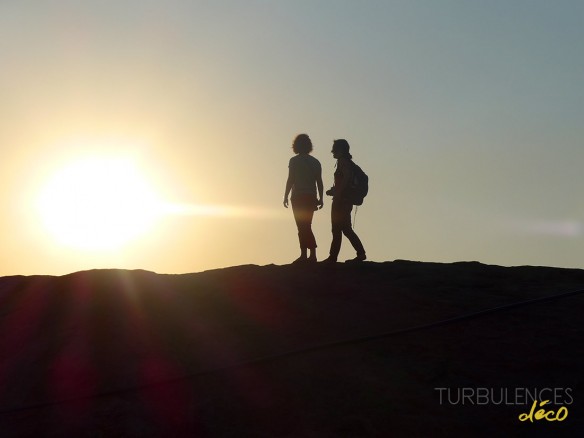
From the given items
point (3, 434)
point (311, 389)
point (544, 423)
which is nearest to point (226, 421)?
point (311, 389)

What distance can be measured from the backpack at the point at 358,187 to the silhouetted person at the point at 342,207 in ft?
0.24

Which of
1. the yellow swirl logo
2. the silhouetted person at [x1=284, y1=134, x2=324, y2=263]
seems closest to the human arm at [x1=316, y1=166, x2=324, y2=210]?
the silhouetted person at [x1=284, y1=134, x2=324, y2=263]

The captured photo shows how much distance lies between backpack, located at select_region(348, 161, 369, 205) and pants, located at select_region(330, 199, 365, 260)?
5.5 inches

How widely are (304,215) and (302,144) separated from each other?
1.24 m

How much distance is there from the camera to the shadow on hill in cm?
925

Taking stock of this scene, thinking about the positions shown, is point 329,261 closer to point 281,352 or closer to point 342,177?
point 342,177

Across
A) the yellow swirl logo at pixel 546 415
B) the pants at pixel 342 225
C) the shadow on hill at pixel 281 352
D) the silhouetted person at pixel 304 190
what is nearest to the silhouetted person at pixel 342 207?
the pants at pixel 342 225

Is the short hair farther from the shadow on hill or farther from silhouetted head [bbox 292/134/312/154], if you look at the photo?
the shadow on hill

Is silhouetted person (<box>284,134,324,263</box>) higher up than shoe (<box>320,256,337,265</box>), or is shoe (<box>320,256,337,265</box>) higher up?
silhouetted person (<box>284,134,324,263</box>)

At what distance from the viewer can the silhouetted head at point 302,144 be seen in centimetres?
1548

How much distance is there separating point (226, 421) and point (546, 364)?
12.5ft

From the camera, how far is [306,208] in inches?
604

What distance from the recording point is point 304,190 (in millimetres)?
15258

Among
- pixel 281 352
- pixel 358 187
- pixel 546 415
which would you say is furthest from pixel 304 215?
pixel 546 415
